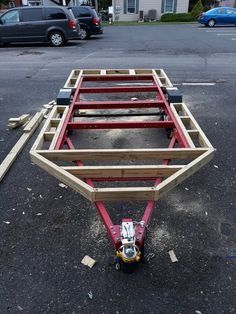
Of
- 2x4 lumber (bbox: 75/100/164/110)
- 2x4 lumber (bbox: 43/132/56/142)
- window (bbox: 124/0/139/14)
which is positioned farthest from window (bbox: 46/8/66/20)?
window (bbox: 124/0/139/14)

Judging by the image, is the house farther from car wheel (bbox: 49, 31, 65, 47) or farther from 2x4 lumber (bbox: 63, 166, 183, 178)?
2x4 lumber (bbox: 63, 166, 183, 178)

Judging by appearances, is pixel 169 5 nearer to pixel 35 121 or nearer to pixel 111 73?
pixel 111 73

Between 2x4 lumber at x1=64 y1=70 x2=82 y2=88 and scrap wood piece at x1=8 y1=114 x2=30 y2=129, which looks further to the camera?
scrap wood piece at x1=8 y1=114 x2=30 y2=129

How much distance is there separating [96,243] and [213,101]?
5.05 m

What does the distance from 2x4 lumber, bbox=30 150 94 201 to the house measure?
121 ft

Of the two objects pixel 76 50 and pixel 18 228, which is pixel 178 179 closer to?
pixel 18 228

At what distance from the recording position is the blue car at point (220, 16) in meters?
26.3

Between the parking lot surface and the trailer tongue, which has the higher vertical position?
the trailer tongue

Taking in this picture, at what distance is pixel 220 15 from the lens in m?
26.4

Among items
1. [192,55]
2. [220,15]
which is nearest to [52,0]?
[220,15]


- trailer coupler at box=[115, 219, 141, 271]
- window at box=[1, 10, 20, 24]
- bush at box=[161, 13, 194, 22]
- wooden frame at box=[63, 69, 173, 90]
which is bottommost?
bush at box=[161, 13, 194, 22]

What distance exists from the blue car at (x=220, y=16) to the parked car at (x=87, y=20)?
1247cm

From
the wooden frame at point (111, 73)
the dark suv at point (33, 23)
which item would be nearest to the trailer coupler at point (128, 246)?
the wooden frame at point (111, 73)

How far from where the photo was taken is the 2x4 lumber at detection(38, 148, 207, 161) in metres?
3.15
